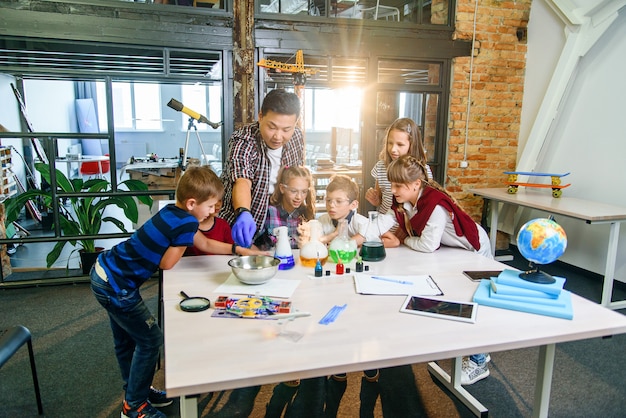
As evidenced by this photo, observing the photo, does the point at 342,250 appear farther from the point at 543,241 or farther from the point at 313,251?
the point at 543,241

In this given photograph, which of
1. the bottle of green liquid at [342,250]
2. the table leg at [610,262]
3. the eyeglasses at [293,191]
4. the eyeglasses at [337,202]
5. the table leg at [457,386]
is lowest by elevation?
the table leg at [457,386]

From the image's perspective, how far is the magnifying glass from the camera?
1505 millimetres

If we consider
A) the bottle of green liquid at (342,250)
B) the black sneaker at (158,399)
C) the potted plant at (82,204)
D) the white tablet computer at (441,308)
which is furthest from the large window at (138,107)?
the white tablet computer at (441,308)

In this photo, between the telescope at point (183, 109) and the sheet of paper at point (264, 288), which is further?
the telescope at point (183, 109)

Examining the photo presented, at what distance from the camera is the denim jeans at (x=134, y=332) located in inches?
70.3

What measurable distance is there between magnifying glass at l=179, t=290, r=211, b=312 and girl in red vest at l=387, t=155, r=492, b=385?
1106 mm

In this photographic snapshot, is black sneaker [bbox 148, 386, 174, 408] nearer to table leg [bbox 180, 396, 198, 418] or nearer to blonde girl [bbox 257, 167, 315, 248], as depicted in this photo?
blonde girl [bbox 257, 167, 315, 248]

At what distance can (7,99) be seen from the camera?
6457 millimetres

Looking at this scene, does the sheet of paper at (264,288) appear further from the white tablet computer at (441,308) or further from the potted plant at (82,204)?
the potted plant at (82,204)

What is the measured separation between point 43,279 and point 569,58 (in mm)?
4822

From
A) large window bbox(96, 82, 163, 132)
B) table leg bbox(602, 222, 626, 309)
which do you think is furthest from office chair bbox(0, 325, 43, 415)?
large window bbox(96, 82, 163, 132)

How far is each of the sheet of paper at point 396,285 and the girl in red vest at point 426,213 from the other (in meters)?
0.41

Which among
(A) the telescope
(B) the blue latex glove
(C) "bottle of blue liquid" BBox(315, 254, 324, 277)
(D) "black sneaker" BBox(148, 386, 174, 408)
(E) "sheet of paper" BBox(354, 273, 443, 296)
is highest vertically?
(A) the telescope

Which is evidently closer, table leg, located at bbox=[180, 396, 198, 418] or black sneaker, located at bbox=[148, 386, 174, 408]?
table leg, located at bbox=[180, 396, 198, 418]
